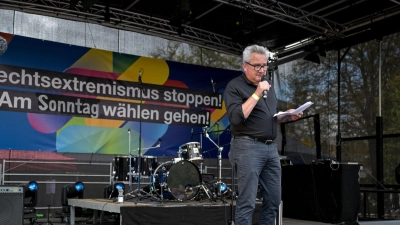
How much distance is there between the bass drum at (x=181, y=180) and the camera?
730cm

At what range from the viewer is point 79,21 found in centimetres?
945

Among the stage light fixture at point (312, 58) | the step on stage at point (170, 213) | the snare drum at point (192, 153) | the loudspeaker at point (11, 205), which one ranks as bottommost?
the step on stage at point (170, 213)

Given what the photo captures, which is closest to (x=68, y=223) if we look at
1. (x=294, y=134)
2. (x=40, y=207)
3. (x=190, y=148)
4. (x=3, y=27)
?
(x=40, y=207)

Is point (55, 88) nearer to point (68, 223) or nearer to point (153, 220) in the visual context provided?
point (68, 223)

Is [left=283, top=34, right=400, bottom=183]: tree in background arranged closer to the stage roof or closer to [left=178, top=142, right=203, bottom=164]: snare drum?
the stage roof

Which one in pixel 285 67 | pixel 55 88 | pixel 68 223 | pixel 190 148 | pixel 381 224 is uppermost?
pixel 285 67

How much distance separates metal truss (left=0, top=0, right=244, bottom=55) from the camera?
351 inches

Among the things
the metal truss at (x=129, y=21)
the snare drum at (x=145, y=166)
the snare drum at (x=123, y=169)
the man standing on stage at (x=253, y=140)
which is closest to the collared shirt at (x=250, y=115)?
the man standing on stage at (x=253, y=140)

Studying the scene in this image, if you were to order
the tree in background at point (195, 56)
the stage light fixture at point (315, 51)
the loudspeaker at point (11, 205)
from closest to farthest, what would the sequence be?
the loudspeaker at point (11, 205), the stage light fixture at point (315, 51), the tree in background at point (195, 56)

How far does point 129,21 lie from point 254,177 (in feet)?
23.7

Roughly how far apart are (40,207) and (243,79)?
641 cm

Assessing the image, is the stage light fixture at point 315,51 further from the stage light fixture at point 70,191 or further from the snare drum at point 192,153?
the stage light fixture at point 70,191

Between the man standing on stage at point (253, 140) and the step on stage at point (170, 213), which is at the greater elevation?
the man standing on stage at point (253, 140)

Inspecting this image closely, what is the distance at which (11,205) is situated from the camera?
495cm
